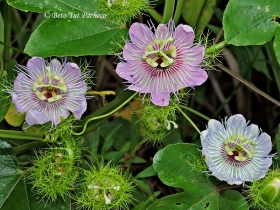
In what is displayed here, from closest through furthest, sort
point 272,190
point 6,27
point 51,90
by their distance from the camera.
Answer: point 272,190 → point 51,90 → point 6,27

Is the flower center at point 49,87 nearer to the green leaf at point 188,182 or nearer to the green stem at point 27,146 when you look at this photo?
the green stem at point 27,146

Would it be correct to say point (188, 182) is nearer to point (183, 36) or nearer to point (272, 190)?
point (272, 190)

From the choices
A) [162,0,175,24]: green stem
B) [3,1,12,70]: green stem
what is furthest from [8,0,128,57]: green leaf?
[3,1,12,70]: green stem

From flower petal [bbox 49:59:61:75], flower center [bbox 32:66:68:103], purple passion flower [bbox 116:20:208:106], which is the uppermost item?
purple passion flower [bbox 116:20:208:106]

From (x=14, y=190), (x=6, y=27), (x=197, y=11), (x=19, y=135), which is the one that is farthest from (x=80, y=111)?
(x=197, y=11)

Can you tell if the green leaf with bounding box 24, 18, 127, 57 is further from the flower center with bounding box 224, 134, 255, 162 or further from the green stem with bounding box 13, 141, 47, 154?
the flower center with bounding box 224, 134, 255, 162

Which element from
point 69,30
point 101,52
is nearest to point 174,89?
point 101,52
